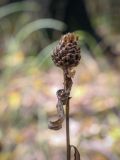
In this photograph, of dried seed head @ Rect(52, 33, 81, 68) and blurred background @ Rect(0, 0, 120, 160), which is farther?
blurred background @ Rect(0, 0, 120, 160)

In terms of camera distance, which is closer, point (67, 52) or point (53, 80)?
point (67, 52)

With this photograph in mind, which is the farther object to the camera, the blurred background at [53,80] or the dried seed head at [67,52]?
the blurred background at [53,80]

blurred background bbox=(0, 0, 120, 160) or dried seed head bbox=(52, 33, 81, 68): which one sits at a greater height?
blurred background bbox=(0, 0, 120, 160)

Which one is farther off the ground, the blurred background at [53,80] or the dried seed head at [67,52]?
the blurred background at [53,80]

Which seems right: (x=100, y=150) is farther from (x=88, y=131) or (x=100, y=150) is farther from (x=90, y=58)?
(x=90, y=58)

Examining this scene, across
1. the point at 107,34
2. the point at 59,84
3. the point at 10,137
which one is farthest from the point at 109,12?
the point at 10,137
